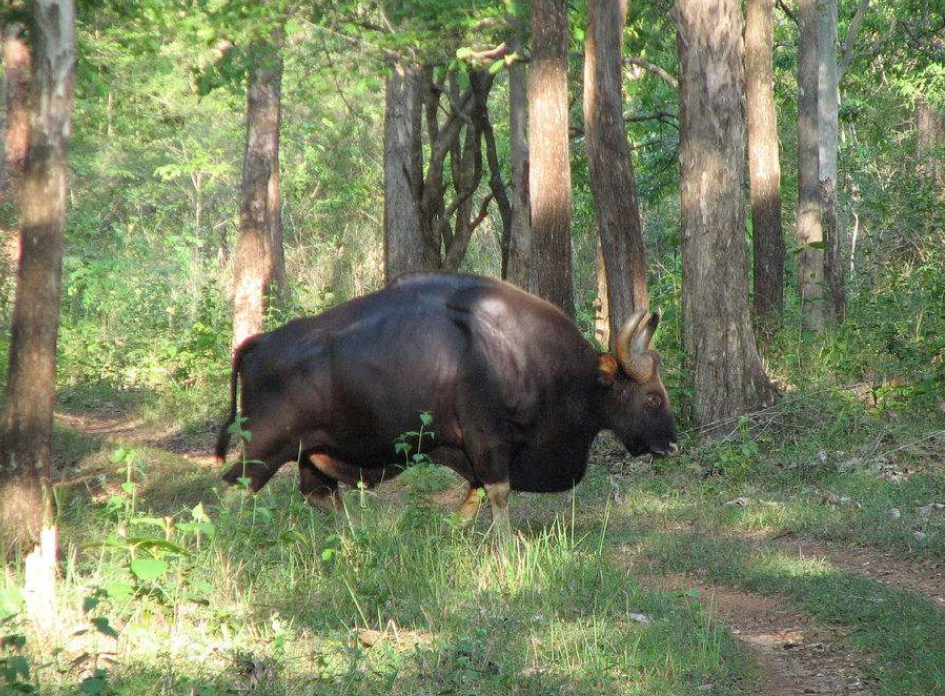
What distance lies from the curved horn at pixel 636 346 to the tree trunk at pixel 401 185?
8.15 m

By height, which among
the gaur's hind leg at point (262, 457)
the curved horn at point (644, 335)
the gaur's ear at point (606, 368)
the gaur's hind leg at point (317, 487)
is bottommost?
the gaur's hind leg at point (317, 487)

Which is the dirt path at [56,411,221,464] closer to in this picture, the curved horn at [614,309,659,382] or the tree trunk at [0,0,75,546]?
the curved horn at [614,309,659,382]

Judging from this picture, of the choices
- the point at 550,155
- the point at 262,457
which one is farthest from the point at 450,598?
the point at 550,155

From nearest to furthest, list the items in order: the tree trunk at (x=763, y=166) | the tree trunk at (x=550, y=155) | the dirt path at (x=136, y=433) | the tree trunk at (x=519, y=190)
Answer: the tree trunk at (x=550, y=155) → the dirt path at (x=136, y=433) → the tree trunk at (x=519, y=190) → the tree trunk at (x=763, y=166)

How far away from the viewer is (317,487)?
28.1 feet

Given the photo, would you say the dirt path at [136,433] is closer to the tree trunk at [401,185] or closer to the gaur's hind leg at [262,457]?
the tree trunk at [401,185]

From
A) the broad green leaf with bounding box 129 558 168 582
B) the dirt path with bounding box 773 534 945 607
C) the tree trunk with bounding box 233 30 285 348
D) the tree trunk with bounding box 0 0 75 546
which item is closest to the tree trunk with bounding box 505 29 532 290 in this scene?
the tree trunk with bounding box 233 30 285 348

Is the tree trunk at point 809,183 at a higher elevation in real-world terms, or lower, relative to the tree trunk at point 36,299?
higher

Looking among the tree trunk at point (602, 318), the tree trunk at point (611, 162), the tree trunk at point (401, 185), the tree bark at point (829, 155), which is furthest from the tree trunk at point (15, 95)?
the tree bark at point (829, 155)

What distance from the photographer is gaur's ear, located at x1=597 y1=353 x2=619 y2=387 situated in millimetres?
8688

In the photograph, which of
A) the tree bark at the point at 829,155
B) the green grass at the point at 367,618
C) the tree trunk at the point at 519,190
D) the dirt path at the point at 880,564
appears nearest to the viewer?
the green grass at the point at 367,618

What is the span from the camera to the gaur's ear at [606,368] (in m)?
8.69

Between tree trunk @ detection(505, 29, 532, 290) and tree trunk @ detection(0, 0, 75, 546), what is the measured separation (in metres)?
8.10

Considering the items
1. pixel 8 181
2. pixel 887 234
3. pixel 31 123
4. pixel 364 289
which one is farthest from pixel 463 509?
pixel 364 289
